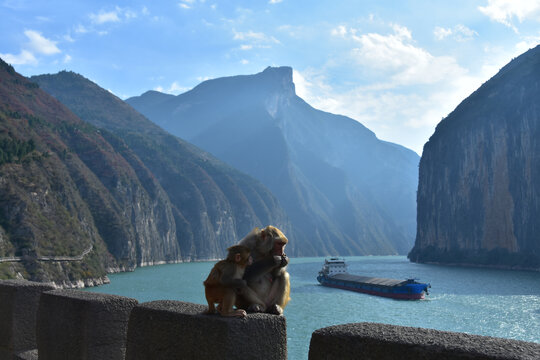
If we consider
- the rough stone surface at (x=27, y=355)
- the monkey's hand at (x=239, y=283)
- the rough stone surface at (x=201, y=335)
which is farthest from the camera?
the rough stone surface at (x=27, y=355)

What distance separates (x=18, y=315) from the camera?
19.2 ft

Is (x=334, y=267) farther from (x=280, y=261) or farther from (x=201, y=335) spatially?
(x=201, y=335)

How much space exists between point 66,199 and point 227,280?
271 ft

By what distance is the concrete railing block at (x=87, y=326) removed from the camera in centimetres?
452

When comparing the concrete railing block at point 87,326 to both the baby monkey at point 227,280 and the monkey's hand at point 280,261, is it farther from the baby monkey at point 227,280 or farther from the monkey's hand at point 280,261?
the monkey's hand at point 280,261

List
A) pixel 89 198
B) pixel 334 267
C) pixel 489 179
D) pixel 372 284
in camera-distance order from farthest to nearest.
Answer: pixel 489 179 < pixel 89 198 < pixel 334 267 < pixel 372 284

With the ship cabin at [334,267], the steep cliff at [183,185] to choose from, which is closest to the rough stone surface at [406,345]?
the ship cabin at [334,267]

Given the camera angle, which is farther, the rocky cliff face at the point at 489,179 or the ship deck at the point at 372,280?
the rocky cliff face at the point at 489,179

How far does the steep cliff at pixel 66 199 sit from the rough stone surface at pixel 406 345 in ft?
164

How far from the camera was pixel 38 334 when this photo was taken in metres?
5.16

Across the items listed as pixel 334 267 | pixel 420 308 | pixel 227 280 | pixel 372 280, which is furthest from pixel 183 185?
pixel 227 280

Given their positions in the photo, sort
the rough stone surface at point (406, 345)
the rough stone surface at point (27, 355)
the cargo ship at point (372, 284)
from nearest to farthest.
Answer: the rough stone surface at point (406, 345) < the rough stone surface at point (27, 355) < the cargo ship at point (372, 284)

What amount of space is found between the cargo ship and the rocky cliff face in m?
53.3

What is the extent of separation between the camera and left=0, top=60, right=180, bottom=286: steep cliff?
5753 cm
